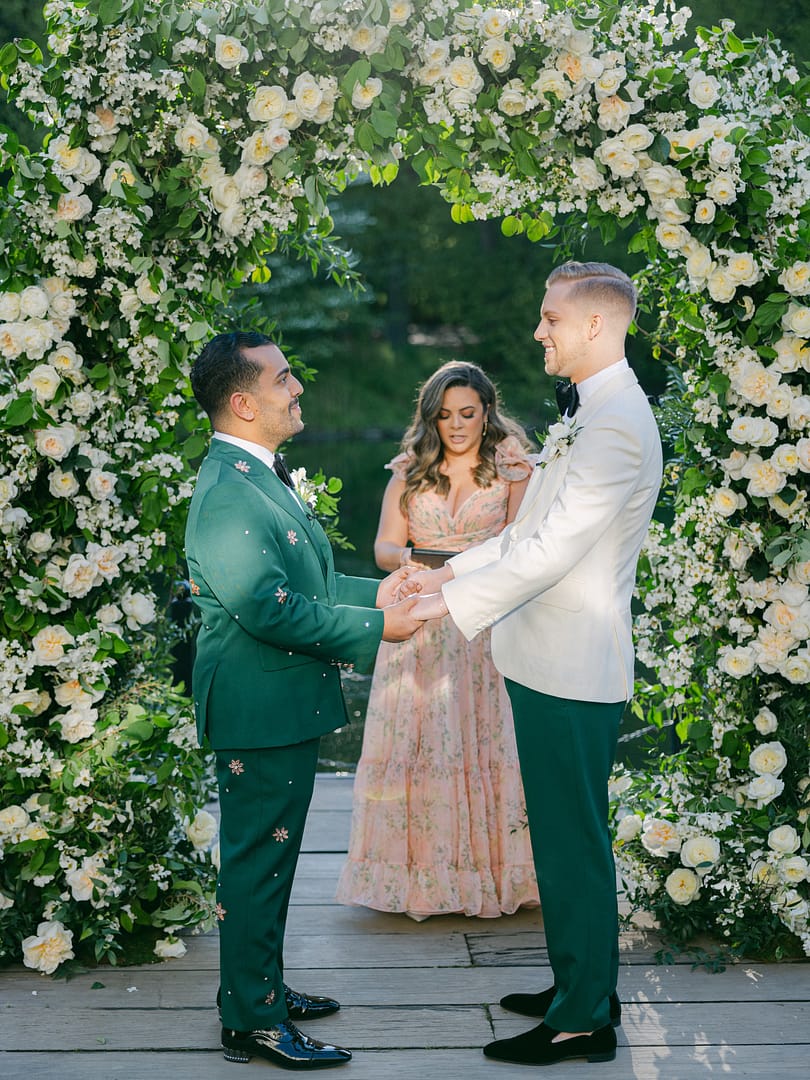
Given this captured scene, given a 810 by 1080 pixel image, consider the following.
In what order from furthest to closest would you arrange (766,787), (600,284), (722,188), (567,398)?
(766,787) < (722,188) < (567,398) < (600,284)

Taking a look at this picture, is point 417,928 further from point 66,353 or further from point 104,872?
point 66,353

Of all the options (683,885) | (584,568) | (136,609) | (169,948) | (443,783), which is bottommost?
(169,948)

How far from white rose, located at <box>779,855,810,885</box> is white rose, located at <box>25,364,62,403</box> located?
96.2 inches

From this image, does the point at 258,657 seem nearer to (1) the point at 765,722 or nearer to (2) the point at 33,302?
(2) the point at 33,302

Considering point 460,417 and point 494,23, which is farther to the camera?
point 460,417

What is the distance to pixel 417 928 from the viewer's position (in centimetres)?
404

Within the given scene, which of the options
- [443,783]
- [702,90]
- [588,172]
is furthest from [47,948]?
[702,90]

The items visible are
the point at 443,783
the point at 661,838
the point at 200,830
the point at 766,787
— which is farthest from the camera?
the point at 443,783

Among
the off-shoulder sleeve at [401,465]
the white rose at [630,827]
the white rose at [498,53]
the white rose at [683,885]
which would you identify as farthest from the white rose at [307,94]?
the white rose at [683,885]

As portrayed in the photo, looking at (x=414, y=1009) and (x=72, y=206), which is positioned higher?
(x=72, y=206)

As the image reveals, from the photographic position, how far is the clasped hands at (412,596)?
3145 mm

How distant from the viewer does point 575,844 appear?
3.11m

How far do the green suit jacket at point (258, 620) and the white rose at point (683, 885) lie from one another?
1.26m

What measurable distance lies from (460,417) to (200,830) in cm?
159
